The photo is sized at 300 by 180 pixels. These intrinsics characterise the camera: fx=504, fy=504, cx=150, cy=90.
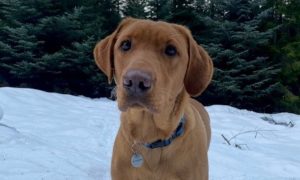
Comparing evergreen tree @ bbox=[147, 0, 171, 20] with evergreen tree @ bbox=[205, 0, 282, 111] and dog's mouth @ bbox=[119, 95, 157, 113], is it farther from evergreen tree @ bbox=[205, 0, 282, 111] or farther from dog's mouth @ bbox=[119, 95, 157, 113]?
dog's mouth @ bbox=[119, 95, 157, 113]

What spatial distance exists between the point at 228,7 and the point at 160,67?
12695 mm

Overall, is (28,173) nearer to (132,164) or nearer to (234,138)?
(132,164)

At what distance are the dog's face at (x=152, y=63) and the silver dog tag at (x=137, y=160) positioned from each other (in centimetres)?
42

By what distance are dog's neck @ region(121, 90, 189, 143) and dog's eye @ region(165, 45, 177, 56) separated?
32 centimetres

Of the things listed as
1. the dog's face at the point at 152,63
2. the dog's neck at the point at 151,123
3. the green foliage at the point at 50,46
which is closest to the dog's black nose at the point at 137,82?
the dog's face at the point at 152,63

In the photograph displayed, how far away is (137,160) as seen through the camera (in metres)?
3.44

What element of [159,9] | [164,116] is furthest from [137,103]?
[159,9]

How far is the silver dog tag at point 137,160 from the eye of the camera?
344cm

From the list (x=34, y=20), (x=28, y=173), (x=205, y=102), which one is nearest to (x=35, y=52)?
(x=34, y=20)

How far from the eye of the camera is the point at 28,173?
5121 mm

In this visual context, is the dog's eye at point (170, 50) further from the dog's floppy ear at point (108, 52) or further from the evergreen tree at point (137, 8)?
the evergreen tree at point (137, 8)

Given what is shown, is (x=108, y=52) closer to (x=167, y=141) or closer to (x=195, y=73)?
(x=195, y=73)

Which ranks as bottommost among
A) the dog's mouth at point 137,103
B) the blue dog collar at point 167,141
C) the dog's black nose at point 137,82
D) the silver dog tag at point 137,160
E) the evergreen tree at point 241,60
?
the evergreen tree at point 241,60

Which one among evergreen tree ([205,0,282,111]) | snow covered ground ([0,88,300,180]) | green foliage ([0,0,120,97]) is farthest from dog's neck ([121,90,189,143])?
evergreen tree ([205,0,282,111])
